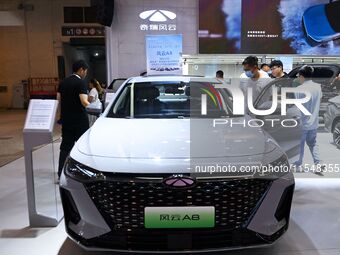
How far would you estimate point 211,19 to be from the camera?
850 centimetres

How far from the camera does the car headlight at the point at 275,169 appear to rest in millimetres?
2323

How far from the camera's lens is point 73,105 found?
4.25m

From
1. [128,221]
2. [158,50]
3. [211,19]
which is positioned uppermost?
[211,19]

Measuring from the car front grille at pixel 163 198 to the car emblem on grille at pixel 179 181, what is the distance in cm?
3

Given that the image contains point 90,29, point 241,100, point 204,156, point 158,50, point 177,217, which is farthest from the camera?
point 90,29

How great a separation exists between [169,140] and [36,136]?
1.22 meters

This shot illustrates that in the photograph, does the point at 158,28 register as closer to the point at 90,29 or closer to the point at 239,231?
the point at 239,231

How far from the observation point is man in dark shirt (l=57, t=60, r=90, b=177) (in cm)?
421

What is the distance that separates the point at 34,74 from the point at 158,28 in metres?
9.82

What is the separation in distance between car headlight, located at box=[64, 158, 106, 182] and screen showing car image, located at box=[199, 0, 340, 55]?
21.8 feet

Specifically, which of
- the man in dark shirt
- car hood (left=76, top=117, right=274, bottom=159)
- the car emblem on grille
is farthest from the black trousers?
the car emblem on grille

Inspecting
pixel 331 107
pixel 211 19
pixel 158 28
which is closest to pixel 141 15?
pixel 158 28

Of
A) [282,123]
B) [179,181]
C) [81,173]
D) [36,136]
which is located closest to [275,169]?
[179,181]

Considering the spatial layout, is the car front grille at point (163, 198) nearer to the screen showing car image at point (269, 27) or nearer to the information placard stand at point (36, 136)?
the information placard stand at point (36, 136)
